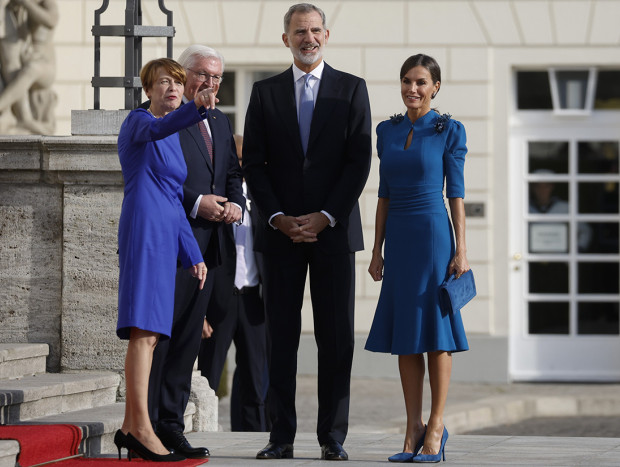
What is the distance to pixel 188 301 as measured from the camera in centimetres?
599

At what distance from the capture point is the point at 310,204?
5.89 meters

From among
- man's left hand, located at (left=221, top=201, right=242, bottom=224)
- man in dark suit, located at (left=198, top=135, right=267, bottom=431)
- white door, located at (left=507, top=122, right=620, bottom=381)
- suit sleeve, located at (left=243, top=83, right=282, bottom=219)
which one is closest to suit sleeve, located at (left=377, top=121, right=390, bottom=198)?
suit sleeve, located at (left=243, top=83, right=282, bottom=219)

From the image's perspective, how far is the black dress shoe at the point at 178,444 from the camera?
5828 mm

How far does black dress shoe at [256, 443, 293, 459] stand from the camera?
19.2ft

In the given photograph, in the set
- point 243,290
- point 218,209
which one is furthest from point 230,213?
point 243,290

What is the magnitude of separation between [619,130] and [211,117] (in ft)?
23.5

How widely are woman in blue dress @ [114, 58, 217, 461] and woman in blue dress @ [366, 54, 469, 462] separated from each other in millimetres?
919

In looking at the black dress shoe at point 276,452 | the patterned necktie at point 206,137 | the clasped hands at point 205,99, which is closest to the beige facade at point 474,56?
the patterned necktie at point 206,137

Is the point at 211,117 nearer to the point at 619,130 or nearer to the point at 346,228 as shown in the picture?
the point at 346,228

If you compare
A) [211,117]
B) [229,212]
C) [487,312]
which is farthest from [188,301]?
[487,312]

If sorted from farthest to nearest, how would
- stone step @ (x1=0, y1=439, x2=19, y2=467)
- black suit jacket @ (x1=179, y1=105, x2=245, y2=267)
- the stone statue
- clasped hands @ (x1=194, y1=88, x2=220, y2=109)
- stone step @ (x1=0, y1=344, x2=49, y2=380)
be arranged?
1. the stone statue
2. stone step @ (x1=0, y1=344, x2=49, y2=380)
3. black suit jacket @ (x1=179, y1=105, x2=245, y2=267)
4. clasped hands @ (x1=194, y1=88, x2=220, y2=109)
5. stone step @ (x1=0, y1=439, x2=19, y2=467)

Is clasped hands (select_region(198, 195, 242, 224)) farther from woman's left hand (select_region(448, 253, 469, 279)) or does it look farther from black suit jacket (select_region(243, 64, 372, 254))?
woman's left hand (select_region(448, 253, 469, 279))

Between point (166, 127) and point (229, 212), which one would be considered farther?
point (229, 212)

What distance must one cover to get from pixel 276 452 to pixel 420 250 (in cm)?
108
